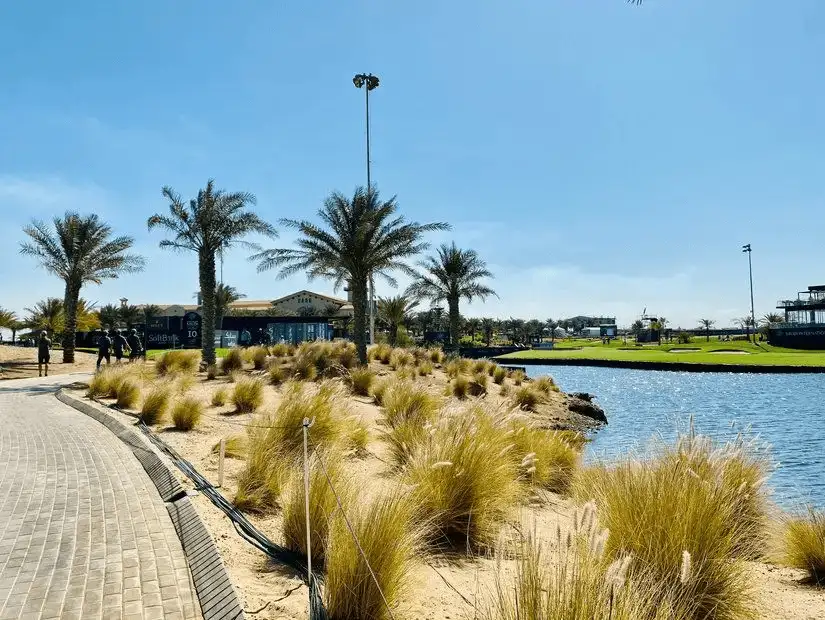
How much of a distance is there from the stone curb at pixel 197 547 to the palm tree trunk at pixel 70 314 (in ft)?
82.2

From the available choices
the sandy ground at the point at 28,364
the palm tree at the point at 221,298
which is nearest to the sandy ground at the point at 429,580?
the sandy ground at the point at 28,364

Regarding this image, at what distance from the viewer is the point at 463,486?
5.74 meters

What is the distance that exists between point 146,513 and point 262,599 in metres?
2.39

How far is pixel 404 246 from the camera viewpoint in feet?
85.4

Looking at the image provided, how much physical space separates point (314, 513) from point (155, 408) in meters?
7.68

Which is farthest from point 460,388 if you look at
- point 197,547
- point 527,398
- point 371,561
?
point 371,561

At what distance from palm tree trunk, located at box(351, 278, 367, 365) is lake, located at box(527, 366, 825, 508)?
33.1ft

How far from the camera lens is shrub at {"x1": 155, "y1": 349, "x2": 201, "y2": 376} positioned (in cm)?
2020

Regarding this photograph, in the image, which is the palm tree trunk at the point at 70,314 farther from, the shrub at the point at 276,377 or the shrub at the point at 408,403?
the shrub at the point at 408,403

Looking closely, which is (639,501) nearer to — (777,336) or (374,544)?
(374,544)

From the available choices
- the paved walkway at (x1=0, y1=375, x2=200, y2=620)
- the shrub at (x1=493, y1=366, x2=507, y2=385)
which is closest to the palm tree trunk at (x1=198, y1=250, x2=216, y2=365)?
the shrub at (x1=493, y1=366, x2=507, y2=385)

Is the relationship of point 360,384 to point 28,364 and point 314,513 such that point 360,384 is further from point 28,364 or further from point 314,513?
point 28,364

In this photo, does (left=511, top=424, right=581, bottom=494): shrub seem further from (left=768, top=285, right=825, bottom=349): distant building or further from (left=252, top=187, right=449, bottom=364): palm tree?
(left=768, top=285, right=825, bottom=349): distant building

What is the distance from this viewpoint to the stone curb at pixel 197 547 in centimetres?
371
